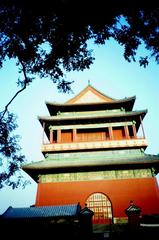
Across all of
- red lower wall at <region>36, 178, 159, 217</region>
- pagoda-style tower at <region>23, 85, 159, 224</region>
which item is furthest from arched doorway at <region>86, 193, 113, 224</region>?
red lower wall at <region>36, 178, 159, 217</region>

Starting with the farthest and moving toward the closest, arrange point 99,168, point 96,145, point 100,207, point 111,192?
1. point 96,145
2. point 99,168
3. point 111,192
4. point 100,207

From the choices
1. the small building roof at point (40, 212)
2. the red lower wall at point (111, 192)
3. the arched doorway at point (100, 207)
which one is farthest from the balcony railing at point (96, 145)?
the small building roof at point (40, 212)

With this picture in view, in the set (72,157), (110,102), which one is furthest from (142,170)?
(110,102)

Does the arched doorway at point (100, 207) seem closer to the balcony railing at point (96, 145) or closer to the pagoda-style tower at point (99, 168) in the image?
the pagoda-style tower at point (99, 168)

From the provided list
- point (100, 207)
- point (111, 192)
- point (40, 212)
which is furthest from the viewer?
point (111, 192)

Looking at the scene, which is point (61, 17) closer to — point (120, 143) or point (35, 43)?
point (35, 43)

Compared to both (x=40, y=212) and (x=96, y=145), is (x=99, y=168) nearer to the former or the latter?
(x=96, y=145)

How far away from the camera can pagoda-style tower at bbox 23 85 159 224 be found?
17.8 m

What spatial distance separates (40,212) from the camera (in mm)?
13969

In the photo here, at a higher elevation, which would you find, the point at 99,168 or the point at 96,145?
the point at 96,145

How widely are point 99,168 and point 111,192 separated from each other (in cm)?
203

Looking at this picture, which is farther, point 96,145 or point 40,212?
point 96,145

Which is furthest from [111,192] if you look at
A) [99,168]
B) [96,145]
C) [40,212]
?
[40,212]

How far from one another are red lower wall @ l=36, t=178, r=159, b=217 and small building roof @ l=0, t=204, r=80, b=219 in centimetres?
347
